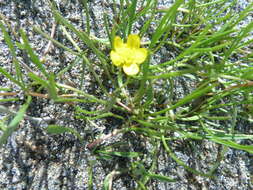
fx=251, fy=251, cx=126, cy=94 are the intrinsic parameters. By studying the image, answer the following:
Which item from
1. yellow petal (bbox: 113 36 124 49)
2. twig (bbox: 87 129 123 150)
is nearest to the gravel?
twig (bbox: 87 129 123 150)

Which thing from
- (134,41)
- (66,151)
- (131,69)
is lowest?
(66,151)

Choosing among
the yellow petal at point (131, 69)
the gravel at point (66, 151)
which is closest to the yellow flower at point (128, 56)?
the yellow petal at point (131, 69)

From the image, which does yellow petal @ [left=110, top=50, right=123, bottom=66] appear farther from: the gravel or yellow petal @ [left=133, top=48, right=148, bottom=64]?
the gravel

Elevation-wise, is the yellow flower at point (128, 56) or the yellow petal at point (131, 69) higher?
the yellow flower at point (128, 56)

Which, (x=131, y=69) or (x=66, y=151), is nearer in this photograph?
(x=131, y=69)

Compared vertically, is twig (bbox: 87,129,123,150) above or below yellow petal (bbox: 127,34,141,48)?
below

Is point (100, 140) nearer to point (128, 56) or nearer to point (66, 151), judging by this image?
point (66, 151)

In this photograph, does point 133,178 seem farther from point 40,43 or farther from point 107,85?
point 40,43

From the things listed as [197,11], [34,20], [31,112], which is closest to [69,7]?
[34,20]

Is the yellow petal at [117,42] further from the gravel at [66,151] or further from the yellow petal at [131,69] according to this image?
the gravel at [66,151]

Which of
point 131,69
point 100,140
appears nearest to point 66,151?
point 100,140

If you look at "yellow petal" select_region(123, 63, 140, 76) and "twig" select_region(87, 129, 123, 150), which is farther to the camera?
"twig" select_region(87, 129, 123, 150)
